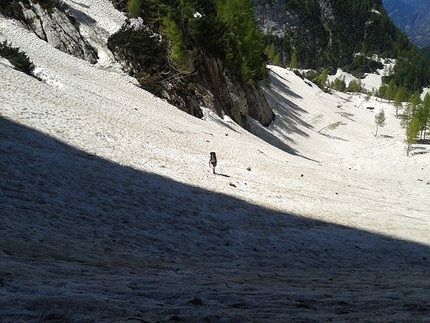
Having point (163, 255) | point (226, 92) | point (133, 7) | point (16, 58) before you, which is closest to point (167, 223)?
point (163, 255)

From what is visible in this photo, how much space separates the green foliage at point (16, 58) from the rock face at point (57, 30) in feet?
25.6

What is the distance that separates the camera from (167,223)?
36.3ft

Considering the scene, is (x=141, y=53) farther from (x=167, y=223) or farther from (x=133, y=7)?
(x=167, y=223)

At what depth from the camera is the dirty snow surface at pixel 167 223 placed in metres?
4.76

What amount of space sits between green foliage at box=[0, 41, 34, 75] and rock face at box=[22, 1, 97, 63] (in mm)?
7813

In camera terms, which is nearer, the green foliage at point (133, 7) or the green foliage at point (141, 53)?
the green foliage at point (141, 53)

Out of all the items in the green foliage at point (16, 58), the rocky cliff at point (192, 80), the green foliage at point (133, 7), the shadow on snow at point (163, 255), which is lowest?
the shadow on snow at point (163, 255)

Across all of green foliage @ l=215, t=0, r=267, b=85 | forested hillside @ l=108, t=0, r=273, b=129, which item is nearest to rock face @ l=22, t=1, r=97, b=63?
forested hillside @ l=108, t=0, r=273, b=129

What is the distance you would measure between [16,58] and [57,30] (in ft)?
32.3

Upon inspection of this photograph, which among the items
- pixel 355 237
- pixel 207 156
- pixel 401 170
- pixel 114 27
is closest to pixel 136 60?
pixel 114 27

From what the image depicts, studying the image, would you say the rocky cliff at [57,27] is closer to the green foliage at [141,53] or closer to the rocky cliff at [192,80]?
the rocky cliff at [192,80]

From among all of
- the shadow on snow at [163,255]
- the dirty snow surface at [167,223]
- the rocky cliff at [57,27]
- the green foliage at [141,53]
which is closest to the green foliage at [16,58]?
the dirty snow surface at [167,223]

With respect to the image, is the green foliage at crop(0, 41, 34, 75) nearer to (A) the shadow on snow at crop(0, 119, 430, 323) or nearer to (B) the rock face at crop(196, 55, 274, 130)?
(A) the shadow on snow at crop(0, 119, 430, 323)

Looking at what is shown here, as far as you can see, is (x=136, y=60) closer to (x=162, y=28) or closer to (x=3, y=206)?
(x=162, y=28)
